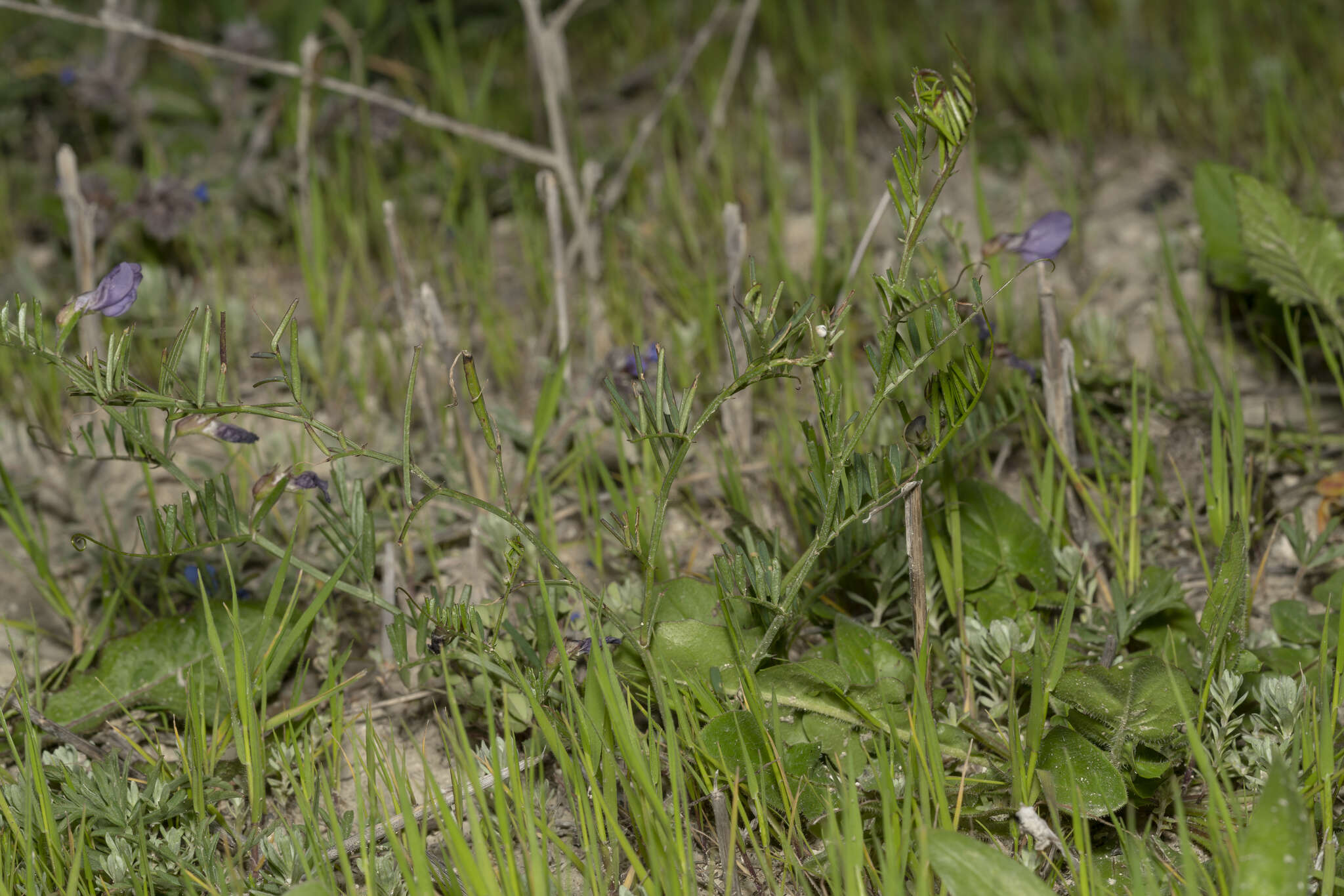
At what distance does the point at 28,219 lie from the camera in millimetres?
3561

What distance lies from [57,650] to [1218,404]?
2.19 m

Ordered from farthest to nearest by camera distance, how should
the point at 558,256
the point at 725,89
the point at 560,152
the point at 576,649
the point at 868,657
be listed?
the point at 725,89
the point at 560,152
the point at 558,256
the point at 868,657
the point at 576,649

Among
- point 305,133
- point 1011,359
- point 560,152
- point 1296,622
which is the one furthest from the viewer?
point 305,133

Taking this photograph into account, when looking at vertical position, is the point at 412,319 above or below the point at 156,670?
above

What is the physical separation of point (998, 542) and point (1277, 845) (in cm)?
78

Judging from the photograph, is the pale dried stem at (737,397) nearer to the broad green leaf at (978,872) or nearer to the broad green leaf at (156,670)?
the broad green leaf at (156,670)

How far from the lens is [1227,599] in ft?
5.23

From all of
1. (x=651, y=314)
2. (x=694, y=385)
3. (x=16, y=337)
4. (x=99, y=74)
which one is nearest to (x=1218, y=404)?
(x=694, y=385)

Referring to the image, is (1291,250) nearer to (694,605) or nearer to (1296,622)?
(1296,622)

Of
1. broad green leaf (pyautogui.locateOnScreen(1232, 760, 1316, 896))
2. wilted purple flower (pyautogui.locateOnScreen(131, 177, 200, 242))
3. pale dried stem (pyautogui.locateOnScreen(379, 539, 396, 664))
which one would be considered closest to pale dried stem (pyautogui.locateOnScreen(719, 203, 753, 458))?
pale dried stem (pyautogui.locateOnScreen(379, 539, 396, 664))

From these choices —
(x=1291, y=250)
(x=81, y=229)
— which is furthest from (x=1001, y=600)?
(x=81, y=229)

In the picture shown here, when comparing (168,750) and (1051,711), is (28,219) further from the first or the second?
(1051,711)

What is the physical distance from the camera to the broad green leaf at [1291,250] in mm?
2270

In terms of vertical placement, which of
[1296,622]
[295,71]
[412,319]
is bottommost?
[1296,622]
